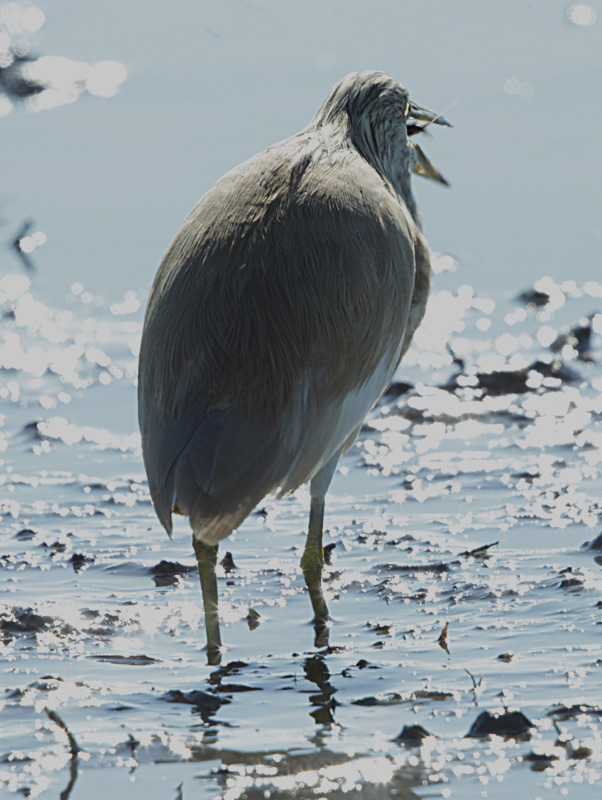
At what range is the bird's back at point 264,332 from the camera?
3.12 meters

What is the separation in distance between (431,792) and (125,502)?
8.44 ft

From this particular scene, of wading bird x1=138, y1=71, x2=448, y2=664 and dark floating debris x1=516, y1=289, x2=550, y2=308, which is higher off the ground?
wading bird x1=138, y1=71, x2=448, y2=664

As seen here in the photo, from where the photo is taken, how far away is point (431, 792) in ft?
8.15

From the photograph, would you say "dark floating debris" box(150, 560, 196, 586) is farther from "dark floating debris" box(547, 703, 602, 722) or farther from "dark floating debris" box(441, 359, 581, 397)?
"dark floating debris" box(441, 359, 581, 397)

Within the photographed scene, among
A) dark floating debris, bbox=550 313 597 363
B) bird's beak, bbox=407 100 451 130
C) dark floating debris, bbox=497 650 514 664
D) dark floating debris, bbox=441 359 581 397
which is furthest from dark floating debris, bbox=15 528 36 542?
dark floating debris, bbox=550 313 597 363

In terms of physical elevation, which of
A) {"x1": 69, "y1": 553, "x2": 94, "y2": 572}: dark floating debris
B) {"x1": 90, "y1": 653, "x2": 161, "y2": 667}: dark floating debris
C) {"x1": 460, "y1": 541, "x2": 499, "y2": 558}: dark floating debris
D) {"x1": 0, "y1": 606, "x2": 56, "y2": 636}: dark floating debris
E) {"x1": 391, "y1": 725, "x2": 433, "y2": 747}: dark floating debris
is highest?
{"x1": 391, "y1": 725, "x2": 433, "y2": 747}: dark floating debris

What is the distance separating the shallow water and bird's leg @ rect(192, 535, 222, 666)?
0.04 meters

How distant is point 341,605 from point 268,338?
990 millimetres

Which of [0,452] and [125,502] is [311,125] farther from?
[0,452]

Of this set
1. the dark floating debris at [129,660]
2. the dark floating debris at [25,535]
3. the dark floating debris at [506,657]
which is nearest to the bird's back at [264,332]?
the dark floating debris at [129,660]

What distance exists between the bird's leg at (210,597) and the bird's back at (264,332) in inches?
12.1

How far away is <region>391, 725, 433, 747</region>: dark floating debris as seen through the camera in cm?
271

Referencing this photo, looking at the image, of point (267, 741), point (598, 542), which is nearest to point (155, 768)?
point (267, 741)

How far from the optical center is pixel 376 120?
166 inches
